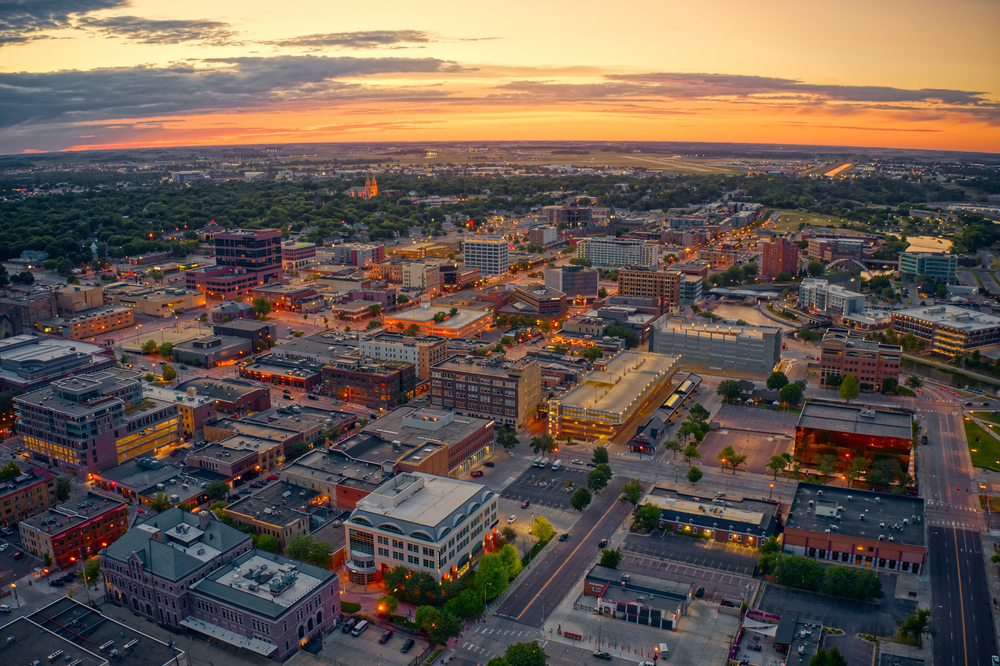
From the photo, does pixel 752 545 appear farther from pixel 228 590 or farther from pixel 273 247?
pixel 273 247

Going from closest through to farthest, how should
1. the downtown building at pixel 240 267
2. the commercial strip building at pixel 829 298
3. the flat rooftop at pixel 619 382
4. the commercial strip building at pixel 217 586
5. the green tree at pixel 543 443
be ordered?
the commercial strip building at pixel 217 586
the green tree at pixel 543 443
the flat rooftop at pixel 619 382
the commercial strip building at pixel 829 298
the downtown building at pixel 240 267

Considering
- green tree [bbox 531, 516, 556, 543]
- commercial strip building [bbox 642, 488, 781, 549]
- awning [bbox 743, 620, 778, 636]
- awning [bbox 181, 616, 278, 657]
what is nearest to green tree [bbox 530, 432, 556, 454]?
commercial strip building [bbox 642, 488, 781, 549]

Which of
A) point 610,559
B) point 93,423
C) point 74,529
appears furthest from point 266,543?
point 610,559

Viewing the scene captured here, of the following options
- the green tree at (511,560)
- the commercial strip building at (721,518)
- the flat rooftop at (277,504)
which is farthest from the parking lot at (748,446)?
the flat rooftop at (277,504)

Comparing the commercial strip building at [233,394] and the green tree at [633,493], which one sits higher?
the commercial strip building at [233,394]

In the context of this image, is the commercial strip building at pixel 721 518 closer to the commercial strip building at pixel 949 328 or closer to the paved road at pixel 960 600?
the paved road at pixel 960 600

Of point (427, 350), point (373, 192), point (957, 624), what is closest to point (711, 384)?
point (427, 350)

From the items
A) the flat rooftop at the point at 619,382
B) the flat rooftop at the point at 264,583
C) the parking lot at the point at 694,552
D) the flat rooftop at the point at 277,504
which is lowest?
the parking lot at the point at 694,552
